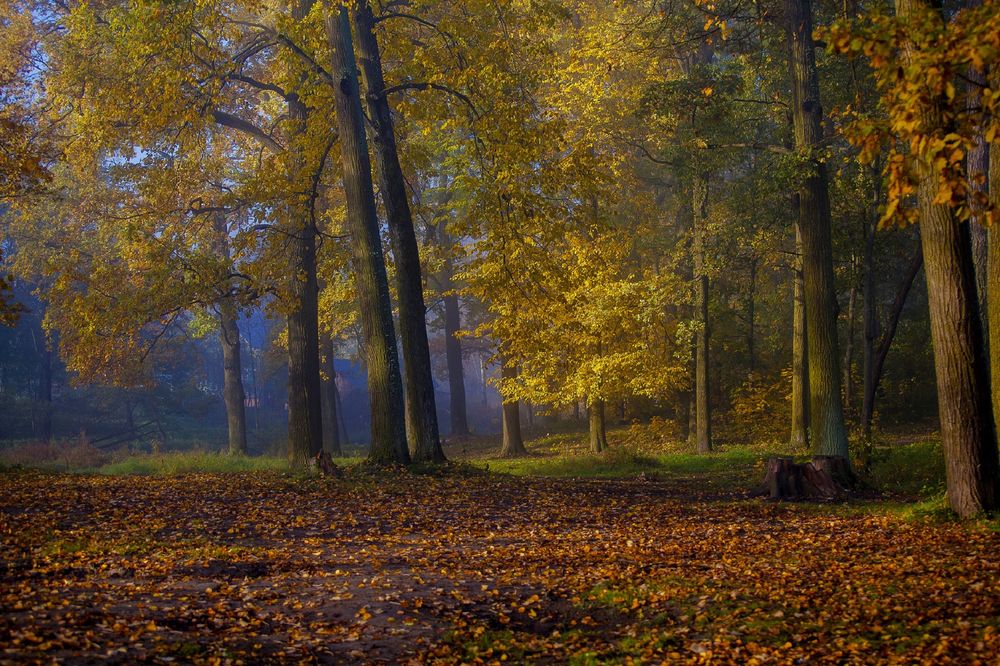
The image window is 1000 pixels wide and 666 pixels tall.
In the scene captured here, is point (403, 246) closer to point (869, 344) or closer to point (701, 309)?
point (869, 344)

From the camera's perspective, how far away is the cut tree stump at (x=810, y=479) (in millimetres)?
13414

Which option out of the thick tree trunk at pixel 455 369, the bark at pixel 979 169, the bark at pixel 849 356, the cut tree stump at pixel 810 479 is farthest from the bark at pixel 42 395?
the bark at pixel 979 169

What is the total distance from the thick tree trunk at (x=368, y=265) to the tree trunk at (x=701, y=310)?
926cm

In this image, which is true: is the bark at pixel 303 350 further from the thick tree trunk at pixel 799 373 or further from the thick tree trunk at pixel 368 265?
the thick tree trunk at pixel 799 373

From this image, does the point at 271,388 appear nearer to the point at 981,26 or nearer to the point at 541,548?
the point at 541,548

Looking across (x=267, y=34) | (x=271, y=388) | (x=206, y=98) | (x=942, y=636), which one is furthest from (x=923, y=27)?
(x=271, y=388)

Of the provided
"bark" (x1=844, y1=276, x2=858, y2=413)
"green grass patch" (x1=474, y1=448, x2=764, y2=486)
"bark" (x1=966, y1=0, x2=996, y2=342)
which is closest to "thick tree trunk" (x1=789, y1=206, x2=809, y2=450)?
"bark" (x1=844, y1=276, x2=858, y2=413)

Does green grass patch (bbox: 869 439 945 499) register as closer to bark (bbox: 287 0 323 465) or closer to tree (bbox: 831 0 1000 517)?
tree (bbox: 831 0 1000 517)

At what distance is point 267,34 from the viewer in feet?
61.5

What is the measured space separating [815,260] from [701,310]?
7.37 metres

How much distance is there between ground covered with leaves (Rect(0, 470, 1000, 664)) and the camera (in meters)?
5.78

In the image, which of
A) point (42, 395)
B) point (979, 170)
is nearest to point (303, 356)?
point (979, 170)

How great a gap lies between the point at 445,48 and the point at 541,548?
1110cm

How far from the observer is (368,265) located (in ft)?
52.0
